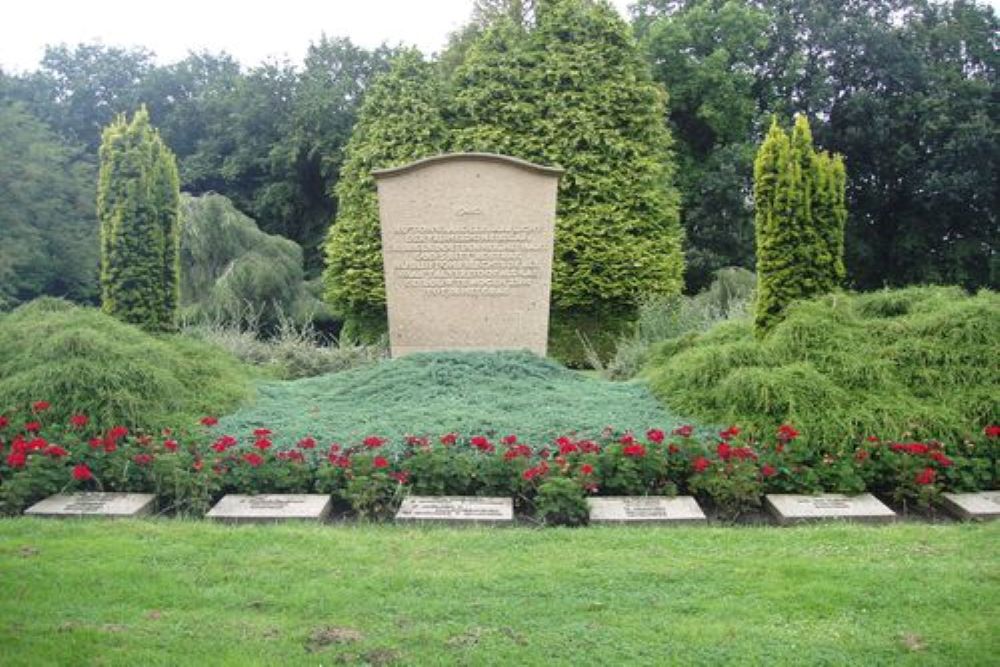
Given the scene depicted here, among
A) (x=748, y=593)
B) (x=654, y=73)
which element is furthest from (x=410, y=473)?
(x=654, y=73)

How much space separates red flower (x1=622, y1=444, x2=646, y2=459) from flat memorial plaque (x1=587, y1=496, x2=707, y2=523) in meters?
0.25

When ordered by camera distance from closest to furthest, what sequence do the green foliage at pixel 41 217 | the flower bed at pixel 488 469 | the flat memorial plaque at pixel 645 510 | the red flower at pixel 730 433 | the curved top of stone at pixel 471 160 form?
the flat memorial plaque at pixel 645 510
the flower bed at pixel 488 469
the red flower at pixel 730 433
the curved top of stone at pixel 471 160
the green foliage at pixel 41 217

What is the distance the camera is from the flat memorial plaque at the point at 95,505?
4859 millimetres

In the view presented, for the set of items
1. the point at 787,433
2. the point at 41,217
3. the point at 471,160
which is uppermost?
the point at 471,160

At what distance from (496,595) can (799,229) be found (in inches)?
202

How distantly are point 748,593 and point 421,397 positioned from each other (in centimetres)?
382

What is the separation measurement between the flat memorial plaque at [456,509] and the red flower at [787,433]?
5.47 ft

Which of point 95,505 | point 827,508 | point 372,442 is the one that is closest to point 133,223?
point 95,505

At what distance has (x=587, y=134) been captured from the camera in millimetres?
14922

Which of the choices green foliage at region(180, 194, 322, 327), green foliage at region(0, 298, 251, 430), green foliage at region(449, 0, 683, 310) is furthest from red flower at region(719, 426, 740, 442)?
green foliage at region(180, 194, 322, 327)

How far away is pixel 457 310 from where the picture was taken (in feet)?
32.2

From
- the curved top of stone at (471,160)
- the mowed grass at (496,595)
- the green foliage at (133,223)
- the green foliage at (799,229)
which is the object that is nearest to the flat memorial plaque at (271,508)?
the mowed grass at (496,595)

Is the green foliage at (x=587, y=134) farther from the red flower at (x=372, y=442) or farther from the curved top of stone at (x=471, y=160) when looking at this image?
the red flower at (x=372, y=442)

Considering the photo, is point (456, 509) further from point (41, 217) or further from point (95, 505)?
point (41, 217)
